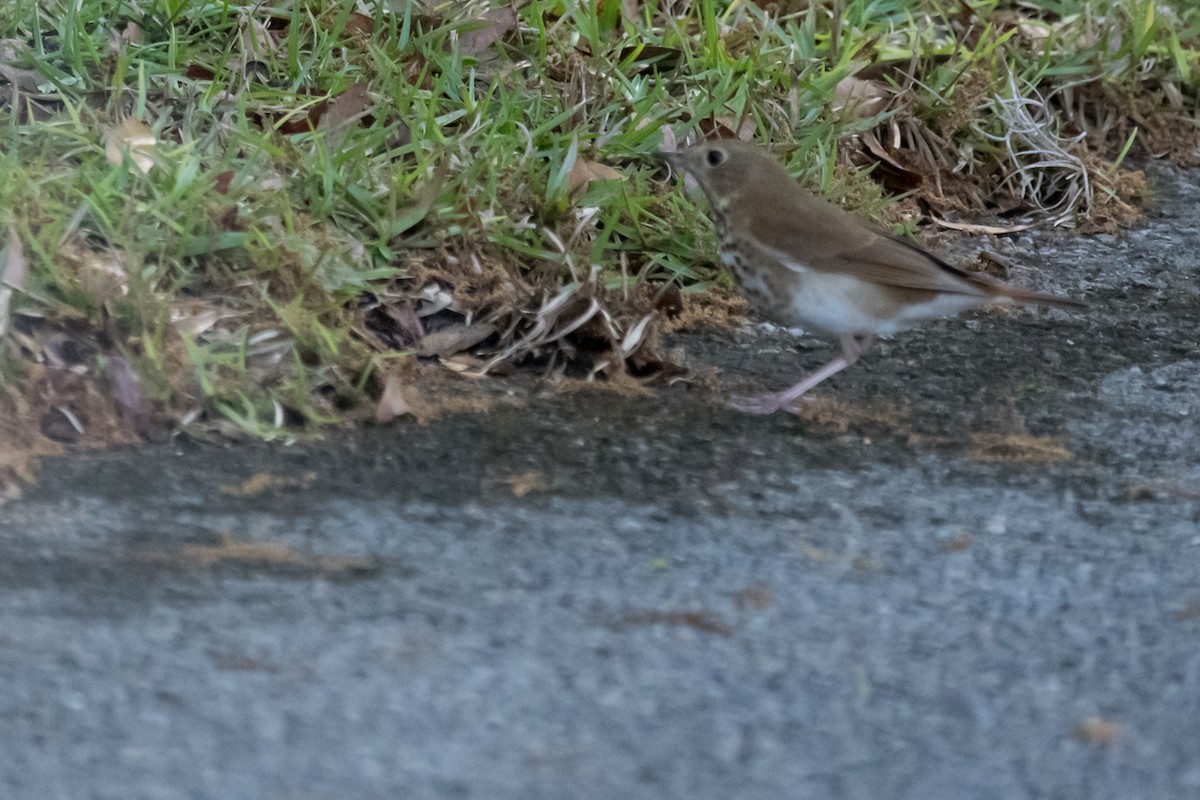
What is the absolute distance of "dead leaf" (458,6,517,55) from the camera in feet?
16.4

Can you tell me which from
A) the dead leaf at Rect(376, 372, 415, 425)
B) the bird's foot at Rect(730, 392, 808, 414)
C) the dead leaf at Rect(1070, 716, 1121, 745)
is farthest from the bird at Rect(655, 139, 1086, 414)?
the dead leaf at Rect(1070, 716, 1121, 745)

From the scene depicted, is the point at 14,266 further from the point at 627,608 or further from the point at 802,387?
the point at 802,387

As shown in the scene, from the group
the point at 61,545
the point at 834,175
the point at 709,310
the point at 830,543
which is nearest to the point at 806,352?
the point at 709,310

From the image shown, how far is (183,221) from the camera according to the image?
3.76m

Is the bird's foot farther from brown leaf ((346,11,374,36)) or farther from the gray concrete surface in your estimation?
brown leaf ((346,11,374,36))

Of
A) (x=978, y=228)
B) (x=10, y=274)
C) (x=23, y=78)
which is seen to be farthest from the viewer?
(x=978, y=228)

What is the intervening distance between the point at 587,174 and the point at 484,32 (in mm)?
889

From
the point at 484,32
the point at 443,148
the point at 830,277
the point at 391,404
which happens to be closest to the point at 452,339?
the point at 391,404

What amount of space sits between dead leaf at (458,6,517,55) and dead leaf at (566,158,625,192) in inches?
28.8

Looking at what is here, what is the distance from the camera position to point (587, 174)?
446 centimetres

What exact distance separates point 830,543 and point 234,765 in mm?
1339

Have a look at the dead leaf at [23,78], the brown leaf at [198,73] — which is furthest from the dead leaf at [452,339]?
the dead leaf at [23,78]

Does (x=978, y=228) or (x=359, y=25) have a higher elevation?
(x=359, y=25)

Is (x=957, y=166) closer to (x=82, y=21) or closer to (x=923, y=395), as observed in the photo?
(x=923, y=395)
